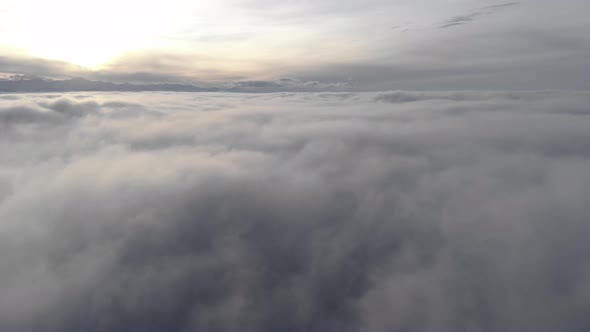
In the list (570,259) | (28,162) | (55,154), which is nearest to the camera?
(570,259)

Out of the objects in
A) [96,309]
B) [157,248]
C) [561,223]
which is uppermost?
[561,223]

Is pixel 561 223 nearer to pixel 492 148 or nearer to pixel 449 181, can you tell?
pixel 449 181

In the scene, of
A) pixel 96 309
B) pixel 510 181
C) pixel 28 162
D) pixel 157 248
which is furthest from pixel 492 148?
pixel 28 162

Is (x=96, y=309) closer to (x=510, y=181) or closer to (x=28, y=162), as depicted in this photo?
(x=510, y=181)

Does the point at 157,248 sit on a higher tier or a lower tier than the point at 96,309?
higher

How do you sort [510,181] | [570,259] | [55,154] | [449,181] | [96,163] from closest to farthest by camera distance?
[570,259]
[510,181]
[449,181]
[96,163]
[55,154]

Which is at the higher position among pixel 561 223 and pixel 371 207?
pixel 561 223

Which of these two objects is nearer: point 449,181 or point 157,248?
point 157,248

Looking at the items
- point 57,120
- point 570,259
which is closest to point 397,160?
point 570,259

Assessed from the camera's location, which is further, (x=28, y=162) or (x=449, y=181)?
(x=28, y=162)
